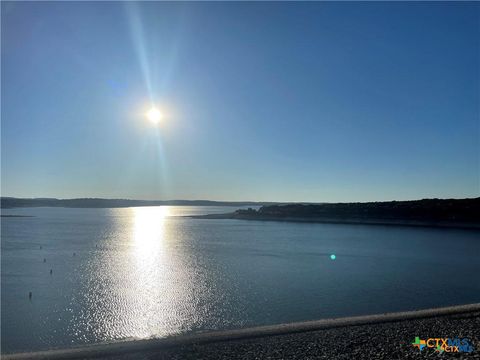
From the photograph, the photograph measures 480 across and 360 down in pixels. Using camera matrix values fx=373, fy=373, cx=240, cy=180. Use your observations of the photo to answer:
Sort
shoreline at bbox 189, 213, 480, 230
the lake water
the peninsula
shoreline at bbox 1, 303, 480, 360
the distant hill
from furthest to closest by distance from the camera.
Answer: the distant hill, the peninsula, shoreline at bbox 189, 213, 480, 230, the lake water, shoreline at bbox 1, 303, 480, 360

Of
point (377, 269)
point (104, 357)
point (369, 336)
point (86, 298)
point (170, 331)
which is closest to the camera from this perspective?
point (104, 357)

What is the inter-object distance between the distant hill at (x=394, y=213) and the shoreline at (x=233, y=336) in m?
80.6

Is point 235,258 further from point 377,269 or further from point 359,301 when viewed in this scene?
point 359,301

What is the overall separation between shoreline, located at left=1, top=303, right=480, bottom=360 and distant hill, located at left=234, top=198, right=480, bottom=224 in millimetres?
80647

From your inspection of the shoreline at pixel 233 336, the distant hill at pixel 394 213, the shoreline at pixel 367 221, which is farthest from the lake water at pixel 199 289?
the distant hill at pixel 394 213

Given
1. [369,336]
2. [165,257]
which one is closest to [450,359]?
[369,336]

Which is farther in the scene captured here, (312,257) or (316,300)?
(312,257)

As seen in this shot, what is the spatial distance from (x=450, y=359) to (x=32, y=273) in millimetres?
30700

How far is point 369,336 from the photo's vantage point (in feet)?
47.4

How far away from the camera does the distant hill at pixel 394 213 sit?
298ft

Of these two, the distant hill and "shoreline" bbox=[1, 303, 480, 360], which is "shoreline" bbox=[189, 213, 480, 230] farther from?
"shoreline" bbox=[1, 303, 480, 360]

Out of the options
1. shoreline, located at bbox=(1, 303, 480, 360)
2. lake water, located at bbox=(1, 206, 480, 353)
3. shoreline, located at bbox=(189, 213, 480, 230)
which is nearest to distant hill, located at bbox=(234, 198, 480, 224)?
shoreline, located at bbox=(189, 213, 480, 230)

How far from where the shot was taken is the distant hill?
9088 centimetres

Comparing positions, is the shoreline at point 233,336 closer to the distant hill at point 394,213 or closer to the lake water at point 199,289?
the lake water at point 199,289
